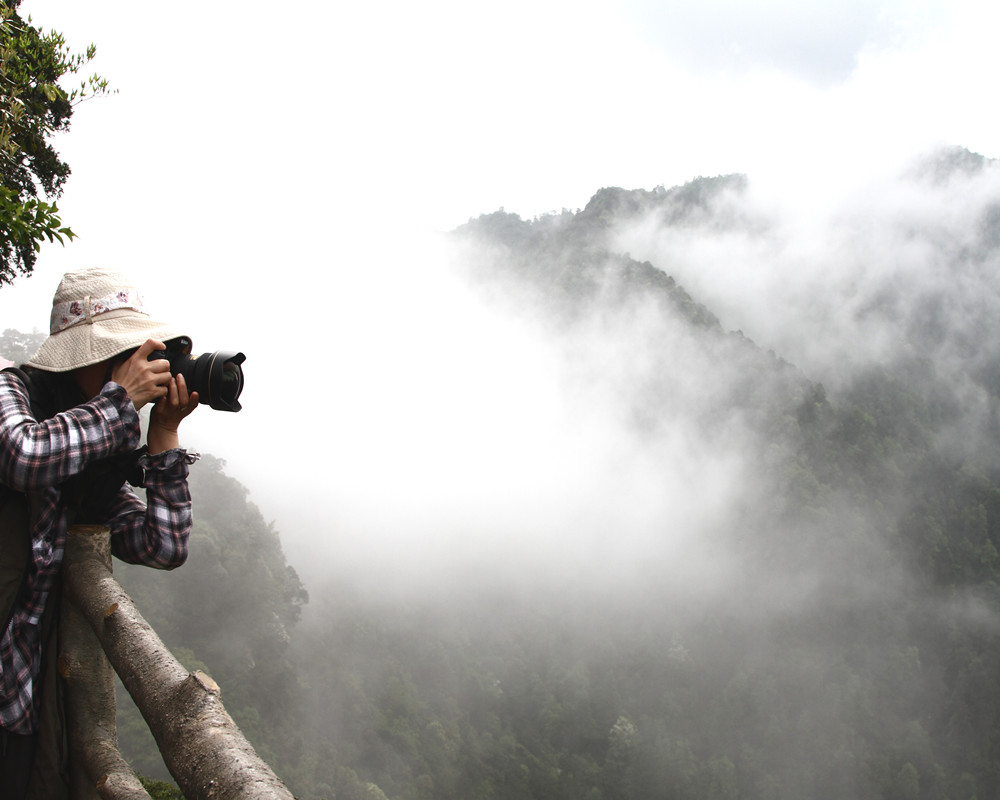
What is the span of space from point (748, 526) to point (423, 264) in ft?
439

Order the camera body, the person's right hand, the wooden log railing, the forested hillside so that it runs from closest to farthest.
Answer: the wooden log railing < the person's right hand < the camera body < the forested hillside

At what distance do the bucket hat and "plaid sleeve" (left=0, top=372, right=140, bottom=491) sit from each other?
0.13 m

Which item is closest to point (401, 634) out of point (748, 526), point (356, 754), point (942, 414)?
point (356, 754)

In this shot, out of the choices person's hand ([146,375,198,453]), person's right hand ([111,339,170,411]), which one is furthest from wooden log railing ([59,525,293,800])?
person's right hand ([111,339,170,411])

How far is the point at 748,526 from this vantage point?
10888cm

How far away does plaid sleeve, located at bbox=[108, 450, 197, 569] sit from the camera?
1.75 metres

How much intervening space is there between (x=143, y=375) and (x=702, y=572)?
116 m

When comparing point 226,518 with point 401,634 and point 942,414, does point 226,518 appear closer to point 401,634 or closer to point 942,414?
point 401,634

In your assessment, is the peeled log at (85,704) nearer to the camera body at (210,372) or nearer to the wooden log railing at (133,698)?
the wooden log railing at (133,698)

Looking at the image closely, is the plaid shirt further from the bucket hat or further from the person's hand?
the bucket hat

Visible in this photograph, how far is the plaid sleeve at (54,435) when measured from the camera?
1.35 metres

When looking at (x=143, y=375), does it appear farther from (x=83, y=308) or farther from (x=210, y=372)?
(x=83, y=308)

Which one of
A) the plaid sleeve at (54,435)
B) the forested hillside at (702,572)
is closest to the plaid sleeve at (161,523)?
the plaid sleeve at (54,435)

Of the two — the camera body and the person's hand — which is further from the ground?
the camera body
